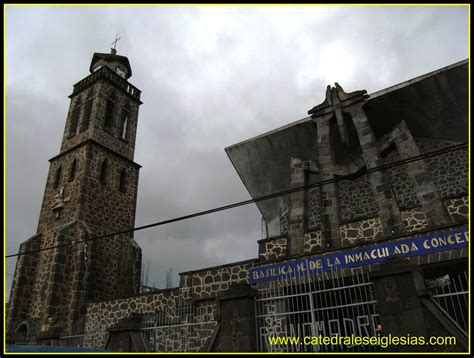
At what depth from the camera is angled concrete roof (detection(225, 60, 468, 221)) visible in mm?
13836

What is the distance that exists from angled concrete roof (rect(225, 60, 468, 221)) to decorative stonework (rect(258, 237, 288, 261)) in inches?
215

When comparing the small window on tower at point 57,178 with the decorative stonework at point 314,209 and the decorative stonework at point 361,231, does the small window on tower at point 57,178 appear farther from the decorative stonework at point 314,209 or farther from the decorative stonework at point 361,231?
the decorative stonework at point 361,231

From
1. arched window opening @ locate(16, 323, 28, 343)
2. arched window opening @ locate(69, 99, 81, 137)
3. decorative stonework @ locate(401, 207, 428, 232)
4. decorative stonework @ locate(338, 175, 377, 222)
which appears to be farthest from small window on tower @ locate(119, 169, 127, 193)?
decorative stonework @ locate(401, 207, 428, 232)

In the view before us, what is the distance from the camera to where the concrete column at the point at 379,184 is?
430 inches

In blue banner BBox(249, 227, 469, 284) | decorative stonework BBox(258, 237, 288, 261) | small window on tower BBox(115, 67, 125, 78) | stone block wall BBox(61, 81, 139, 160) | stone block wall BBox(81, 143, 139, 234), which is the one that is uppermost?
small window on tower BBox(115, 67, 125, 78)

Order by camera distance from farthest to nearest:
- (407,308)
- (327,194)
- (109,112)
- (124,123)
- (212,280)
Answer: (124,123) < (109,112) < (212,280) < (327,194) < (407,308)

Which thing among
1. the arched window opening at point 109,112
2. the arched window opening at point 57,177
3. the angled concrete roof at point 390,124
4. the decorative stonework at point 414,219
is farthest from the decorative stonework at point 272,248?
the arched window opening at point 109,112

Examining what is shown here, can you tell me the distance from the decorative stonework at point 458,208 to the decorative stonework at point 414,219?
730mm

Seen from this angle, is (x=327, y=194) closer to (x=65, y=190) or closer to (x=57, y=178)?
(x=65, y=190)

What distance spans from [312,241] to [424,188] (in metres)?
3.68

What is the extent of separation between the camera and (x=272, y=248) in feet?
39.1

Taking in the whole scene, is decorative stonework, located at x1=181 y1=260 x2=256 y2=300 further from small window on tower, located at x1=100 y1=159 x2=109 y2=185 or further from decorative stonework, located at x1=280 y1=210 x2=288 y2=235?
small window on tower, located at x1=100 y1=159 x2=109 y2=185

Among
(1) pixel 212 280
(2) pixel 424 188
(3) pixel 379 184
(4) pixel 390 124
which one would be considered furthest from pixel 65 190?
(2) pixel 424 188

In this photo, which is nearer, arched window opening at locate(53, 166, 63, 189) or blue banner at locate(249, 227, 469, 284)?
blue banner at locate(249, 227, 469, 284)
